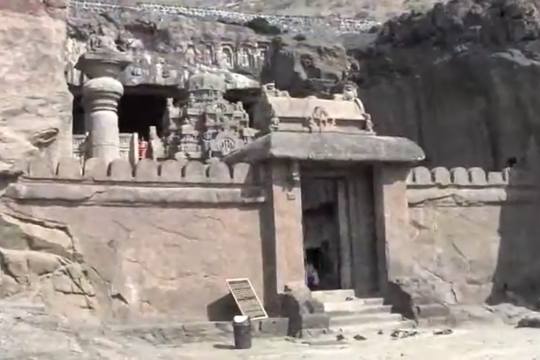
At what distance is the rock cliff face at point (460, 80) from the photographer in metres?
26.2

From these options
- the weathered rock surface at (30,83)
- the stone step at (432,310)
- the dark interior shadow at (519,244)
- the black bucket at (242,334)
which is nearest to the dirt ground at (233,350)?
the black bucket at (242,334)

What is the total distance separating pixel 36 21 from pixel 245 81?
22.8 m

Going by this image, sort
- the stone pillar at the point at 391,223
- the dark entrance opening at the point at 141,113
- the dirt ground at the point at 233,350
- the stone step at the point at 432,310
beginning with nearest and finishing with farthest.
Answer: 1. the dirt ground at the point at 233,350
2. the stone step at the point at 432,310
3. the stone pillar at the point at 391,223
4. the dark entrance opening at the point at 141,113

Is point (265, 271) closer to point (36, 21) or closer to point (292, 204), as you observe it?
point (292, 204)

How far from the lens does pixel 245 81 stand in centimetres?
3309

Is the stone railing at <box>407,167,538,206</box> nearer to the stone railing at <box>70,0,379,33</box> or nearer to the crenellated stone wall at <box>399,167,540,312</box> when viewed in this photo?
the crenellated stone wall at <box>399,167,540,312</box>

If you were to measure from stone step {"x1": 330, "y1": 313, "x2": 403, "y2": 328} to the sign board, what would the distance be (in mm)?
1034

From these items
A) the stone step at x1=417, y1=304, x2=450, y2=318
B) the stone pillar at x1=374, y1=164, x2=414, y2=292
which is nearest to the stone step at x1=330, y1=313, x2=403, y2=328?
the stone step at x1=417, y1=304, x2=450, y2=318

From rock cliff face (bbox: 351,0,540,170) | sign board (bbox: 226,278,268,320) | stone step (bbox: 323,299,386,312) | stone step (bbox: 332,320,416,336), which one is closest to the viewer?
stone step (bbox: 332,320,416,336)

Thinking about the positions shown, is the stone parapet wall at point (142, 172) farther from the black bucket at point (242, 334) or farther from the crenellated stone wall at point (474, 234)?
the crenellated stone wall at point (474, 234)

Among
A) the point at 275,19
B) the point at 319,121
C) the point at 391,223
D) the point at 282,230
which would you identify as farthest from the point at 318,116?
the point at 275,19

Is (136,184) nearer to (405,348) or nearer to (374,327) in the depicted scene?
(374,327)

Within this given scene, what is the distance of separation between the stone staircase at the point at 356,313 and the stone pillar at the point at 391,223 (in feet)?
1.89

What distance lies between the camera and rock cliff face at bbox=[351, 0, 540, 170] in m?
26.2
